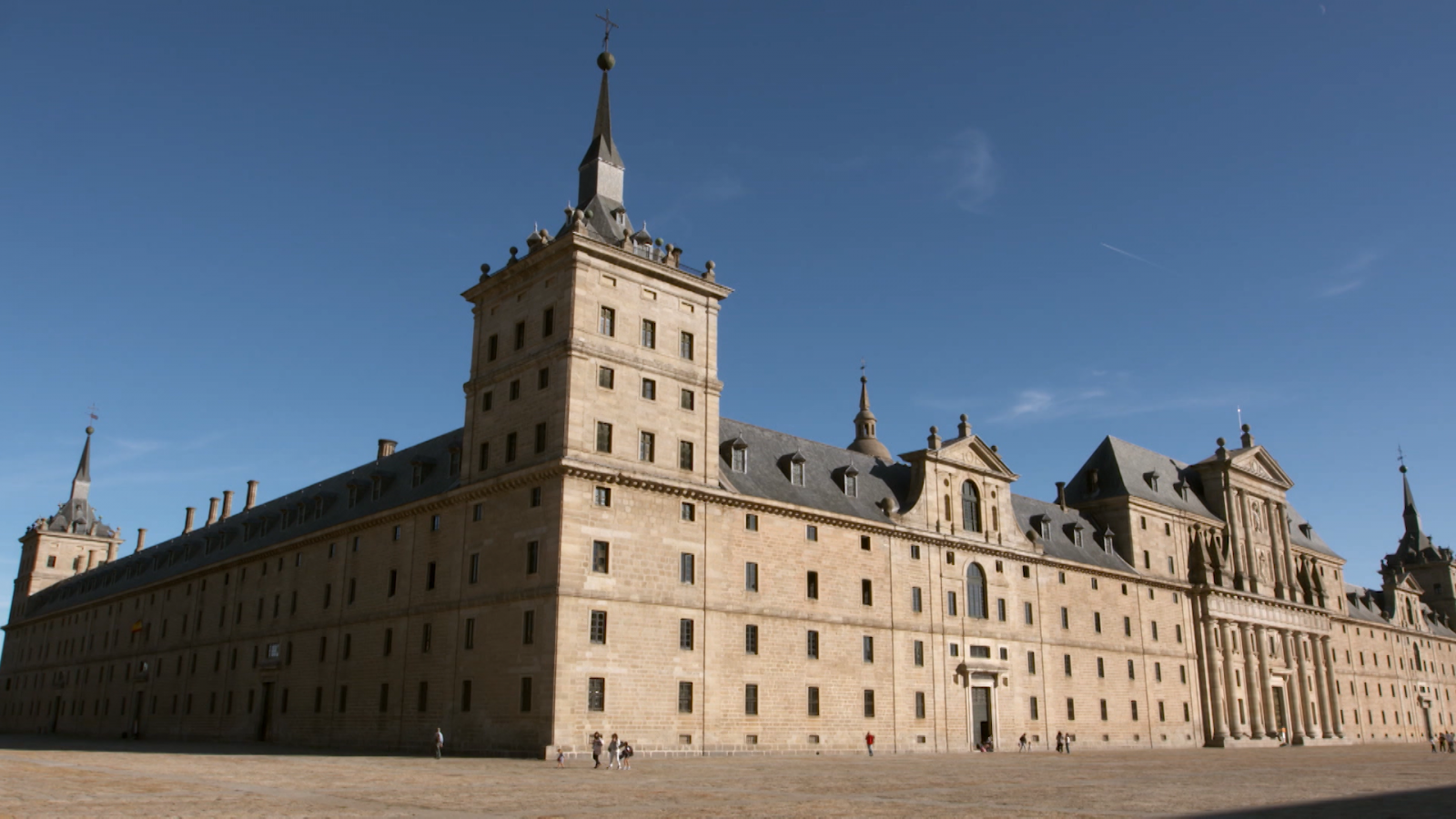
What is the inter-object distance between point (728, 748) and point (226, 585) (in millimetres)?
41370

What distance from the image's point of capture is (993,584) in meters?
62.7

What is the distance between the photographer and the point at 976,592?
6159cm

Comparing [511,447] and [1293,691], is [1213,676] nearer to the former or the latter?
[1293,691]

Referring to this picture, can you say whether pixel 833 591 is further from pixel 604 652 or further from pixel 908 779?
pixel 908 779

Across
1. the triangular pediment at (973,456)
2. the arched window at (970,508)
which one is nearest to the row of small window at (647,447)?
the triangular pediment at (973,456)

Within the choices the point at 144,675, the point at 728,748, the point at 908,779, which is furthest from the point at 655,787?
the point at 144,675

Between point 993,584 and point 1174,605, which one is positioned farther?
point 1174,605

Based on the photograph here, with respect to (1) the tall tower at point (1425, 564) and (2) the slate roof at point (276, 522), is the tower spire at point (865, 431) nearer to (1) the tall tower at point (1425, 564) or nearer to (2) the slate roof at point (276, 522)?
(2) the slate roof at point (276, 522)

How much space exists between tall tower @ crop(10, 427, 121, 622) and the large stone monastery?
110ft

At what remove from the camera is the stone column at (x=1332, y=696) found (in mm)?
86125

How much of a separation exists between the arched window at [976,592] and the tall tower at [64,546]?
98135 millimetres

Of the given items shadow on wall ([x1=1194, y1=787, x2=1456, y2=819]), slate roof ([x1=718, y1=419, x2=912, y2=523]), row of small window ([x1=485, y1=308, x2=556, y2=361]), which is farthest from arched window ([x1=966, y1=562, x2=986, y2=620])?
shadow on wall ([x1=1194, y1=787, x2=1456, y2=819])

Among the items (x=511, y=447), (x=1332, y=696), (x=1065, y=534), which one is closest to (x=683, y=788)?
(x=511, y=447)

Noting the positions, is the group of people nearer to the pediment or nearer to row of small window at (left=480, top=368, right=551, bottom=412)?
row of small window at (left=480, top=368, right=551, bottom=412)
